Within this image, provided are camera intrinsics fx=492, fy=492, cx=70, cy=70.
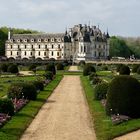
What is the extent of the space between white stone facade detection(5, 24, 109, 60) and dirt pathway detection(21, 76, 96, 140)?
93.2 metres

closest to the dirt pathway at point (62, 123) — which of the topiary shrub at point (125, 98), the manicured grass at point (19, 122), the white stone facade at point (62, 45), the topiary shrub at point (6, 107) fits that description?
the manicured grass at point (19, 122)

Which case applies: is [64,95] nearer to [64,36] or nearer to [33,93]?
[33,93]

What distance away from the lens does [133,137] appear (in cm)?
1545

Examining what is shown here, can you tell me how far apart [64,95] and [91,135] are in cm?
1550

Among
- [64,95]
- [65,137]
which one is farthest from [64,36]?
[65,137]

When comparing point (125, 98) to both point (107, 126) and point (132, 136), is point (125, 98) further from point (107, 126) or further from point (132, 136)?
point (132, 136)

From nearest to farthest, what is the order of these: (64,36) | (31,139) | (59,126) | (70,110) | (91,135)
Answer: (31,139), (91,135), (59,126), (70,110), (64,36)

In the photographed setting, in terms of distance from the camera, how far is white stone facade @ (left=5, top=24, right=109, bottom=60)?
4727 inches

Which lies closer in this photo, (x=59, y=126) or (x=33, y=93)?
(x=59, y=126)

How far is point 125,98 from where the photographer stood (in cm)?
1912

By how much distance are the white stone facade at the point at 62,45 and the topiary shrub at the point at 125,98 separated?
97.9 metres

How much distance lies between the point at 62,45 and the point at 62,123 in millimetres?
100902

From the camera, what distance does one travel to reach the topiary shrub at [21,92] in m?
25.7

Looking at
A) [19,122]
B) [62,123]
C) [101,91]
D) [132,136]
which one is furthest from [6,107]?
[101,91]
